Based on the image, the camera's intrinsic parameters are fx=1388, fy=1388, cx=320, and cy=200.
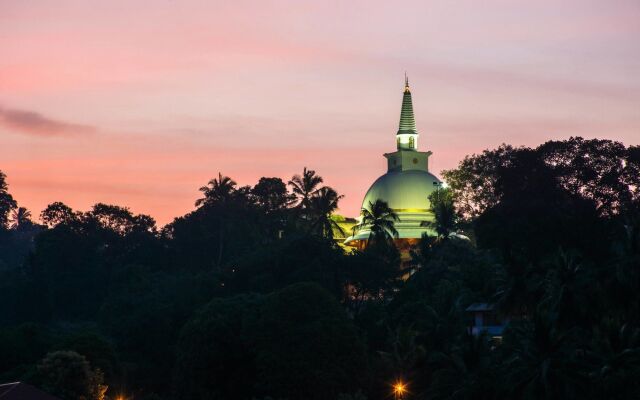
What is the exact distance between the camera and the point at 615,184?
102 meters

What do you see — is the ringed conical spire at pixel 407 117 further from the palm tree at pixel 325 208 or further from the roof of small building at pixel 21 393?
the roof of small building at pixel 21 393

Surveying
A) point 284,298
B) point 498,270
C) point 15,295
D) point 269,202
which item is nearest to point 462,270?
point 498,270

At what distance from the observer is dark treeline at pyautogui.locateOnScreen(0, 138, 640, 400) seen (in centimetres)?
7656

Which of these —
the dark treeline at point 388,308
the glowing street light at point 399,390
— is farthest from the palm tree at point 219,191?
the glowing street light at point 399,390

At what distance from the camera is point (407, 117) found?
166625 millimetres

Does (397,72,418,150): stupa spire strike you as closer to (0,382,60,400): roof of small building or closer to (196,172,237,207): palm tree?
(196,172,237,207): palm tree

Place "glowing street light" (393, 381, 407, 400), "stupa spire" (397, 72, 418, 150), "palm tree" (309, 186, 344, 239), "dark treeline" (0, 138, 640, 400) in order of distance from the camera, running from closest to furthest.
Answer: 1. "dark treeline" (0, 138, 640, 400)
2. "glowing street light" (393, 381, 407, 400)
3. "palm tree" (309, 186, 344, 239)
4. "stupa spire" (397, 72, 418, 150)

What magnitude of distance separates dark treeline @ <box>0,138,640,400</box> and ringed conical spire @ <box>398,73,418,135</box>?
1050 inches

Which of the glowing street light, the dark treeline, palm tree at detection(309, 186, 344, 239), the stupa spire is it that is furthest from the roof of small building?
the stupa spire

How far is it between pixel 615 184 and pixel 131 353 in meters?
39.7

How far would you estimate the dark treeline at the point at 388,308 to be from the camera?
76.6m

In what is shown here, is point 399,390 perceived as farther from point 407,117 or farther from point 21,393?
point 407,117

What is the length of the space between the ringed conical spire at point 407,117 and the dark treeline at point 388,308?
26.7 metres

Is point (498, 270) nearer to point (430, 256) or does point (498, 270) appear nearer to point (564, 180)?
point (564, 180)
